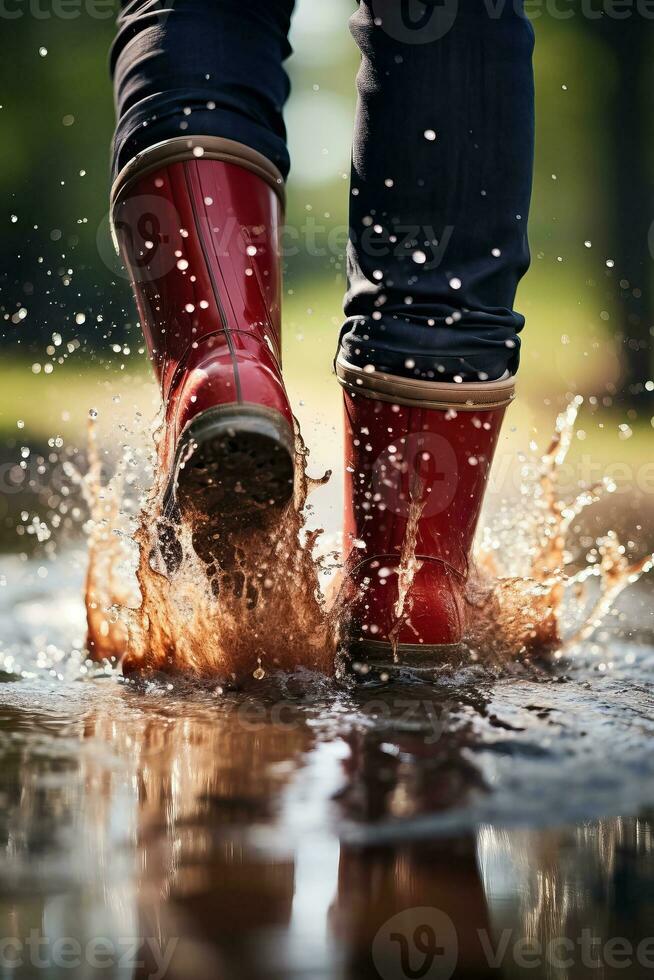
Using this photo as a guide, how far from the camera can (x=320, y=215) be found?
10477mm

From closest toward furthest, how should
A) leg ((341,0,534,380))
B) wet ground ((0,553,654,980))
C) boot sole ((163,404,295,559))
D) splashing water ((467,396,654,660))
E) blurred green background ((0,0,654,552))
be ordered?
wet ground ((0,553,654,980)) → boot sole ((163,404,295,559)) → leg ((341,0,534,380)) → splashing water ((467,396,654,660)) → blurred green background ((0,0,654,552))

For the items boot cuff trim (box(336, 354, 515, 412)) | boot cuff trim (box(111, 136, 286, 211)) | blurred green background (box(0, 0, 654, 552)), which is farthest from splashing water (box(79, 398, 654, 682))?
blurred green background (box(0, 0, 654, 552))

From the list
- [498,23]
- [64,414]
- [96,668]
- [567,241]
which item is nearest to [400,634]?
[96,668]

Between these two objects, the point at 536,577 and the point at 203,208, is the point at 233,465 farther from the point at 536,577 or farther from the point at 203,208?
the point at 536,577

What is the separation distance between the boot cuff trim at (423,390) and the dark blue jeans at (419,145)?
0.04 feet

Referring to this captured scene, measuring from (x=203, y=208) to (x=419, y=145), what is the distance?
0.81ft

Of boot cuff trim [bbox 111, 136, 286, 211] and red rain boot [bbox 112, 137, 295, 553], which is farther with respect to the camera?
boot cuff trim [bbox 111, 136, 286, 211]

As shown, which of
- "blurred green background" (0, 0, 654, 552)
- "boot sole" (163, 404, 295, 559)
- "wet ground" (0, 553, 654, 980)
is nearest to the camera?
"wet ground" (0, 553, 654, 980)

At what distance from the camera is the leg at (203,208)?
1.08 m

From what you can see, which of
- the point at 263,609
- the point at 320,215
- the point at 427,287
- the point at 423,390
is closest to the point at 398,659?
the point at 263,609

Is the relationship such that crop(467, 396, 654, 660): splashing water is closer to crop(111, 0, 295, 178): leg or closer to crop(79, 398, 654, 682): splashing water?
crop(79, 398, 654, 682): splashing water

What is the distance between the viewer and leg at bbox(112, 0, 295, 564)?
1082 millimetres

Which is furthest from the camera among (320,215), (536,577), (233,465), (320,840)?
(320,215)

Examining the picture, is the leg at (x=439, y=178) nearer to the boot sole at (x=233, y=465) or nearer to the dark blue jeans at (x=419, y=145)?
the dark blue jeans at (x=419, y=145)
